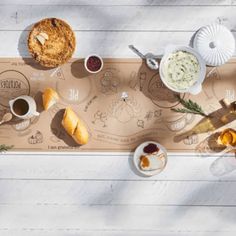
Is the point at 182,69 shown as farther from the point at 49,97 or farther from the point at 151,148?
the point at 49,97

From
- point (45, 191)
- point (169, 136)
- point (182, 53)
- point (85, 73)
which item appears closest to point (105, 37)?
point (85, 73)

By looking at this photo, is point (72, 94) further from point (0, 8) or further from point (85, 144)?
point (0, 8)

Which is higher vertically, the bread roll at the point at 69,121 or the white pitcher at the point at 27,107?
the white pitcher at the point at 27,107

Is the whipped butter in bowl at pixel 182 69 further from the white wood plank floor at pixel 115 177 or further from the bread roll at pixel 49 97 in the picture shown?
the bread roll at pixel 49 97

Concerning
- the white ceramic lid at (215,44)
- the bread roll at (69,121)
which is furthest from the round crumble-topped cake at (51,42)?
the white ceramic lid at (215,44)

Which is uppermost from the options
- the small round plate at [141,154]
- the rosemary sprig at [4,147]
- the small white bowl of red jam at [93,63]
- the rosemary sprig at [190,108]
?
the small white bowl of red jam at [93,63]
